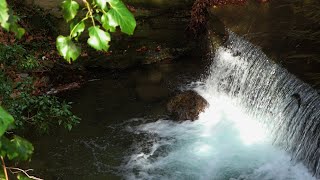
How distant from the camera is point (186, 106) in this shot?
8273 mm

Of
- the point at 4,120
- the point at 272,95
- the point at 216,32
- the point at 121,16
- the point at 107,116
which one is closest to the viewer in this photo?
the point at 4,120

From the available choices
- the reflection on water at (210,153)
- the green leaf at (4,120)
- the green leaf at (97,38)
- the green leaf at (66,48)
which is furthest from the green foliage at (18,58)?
the green leaf at (4,120)

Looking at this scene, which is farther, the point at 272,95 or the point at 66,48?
the point at 272,95

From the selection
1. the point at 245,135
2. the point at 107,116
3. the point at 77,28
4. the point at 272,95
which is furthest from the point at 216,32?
the point at 77,28

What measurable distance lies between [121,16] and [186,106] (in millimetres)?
6886

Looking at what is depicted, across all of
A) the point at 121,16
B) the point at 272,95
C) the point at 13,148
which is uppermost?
the point at 272,95

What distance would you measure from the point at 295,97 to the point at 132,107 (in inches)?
142

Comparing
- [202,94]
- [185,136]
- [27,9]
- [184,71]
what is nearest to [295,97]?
[185,136]

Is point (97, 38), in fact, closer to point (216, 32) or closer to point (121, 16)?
point (121, 16)

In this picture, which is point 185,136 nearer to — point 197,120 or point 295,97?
point 197,120

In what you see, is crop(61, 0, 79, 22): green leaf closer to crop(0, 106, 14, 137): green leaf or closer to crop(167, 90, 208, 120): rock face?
crop(0, 106, 14, 137): green leaf

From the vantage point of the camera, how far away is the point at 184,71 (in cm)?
1017

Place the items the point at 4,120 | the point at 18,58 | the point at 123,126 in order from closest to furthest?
the point at 4,120 < the point at 18,58 < the point at 123,126

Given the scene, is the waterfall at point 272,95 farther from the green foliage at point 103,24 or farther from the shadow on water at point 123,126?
the green foliage at point 103,24
